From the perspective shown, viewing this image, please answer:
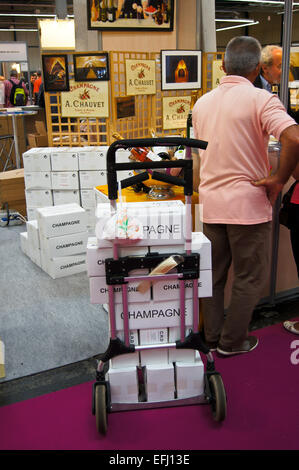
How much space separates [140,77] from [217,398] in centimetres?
336

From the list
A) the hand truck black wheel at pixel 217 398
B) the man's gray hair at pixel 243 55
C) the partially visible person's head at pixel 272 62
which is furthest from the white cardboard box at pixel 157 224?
the partially visible person's head at pixel 272 62

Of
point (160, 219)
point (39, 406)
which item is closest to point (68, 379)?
point (39, 406)

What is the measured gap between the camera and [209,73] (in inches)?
188

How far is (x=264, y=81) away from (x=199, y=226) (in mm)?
1610

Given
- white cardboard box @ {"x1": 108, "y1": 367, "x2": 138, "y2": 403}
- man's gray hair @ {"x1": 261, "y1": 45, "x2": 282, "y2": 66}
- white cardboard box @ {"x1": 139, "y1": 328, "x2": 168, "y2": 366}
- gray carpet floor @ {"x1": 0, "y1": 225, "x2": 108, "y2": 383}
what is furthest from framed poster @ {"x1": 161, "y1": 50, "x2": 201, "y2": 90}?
white cardboard box @ {"x1": 108, "y1": 367, "x2": 138, "y2": 403}

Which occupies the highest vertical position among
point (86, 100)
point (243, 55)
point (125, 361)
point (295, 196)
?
point (243, 55)

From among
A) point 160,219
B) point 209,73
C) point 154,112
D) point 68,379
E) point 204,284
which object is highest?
point 209,73

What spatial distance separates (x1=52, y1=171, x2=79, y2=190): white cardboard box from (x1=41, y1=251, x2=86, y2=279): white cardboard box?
35.8 inches

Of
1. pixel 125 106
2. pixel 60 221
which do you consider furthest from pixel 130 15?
pixel 60 221

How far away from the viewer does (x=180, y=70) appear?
177 inches

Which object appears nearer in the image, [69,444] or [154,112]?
[69,444]

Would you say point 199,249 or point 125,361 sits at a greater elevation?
point 199,249

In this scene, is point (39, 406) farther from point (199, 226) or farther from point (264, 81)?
point (264, 81)

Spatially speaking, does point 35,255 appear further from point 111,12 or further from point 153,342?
point 111,12
